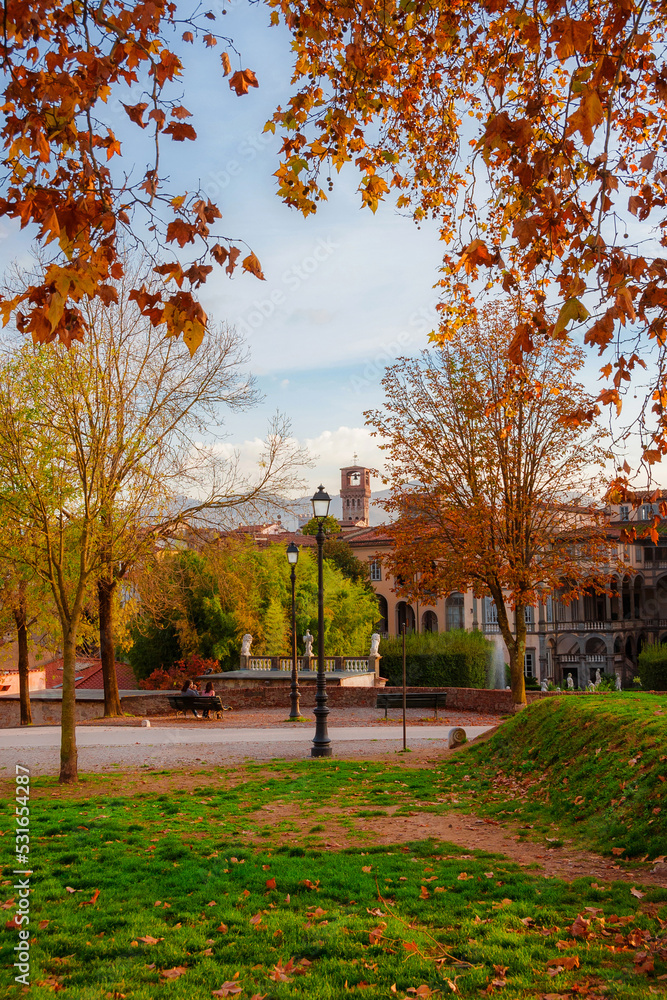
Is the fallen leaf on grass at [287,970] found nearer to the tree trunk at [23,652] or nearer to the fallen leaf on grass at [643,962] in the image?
the fallen leaf on grass at [643,962]

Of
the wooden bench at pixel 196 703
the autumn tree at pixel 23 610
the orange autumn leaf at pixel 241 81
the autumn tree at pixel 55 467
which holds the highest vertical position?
the orange autumn leaf at pixel 241 81

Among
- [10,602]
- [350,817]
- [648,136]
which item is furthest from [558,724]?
[10,602]

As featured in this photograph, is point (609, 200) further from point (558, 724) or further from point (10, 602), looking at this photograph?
point (10, 602)

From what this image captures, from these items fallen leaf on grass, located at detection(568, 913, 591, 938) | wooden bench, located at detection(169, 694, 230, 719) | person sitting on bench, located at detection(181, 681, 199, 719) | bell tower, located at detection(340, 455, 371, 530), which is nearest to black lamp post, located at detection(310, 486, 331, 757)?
wooden bench, located at detection(169, 694, 230, 719)

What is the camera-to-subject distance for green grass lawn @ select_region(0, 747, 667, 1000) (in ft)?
13.8

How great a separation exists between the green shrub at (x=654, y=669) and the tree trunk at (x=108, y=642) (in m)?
23.8

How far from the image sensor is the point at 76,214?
12.6ft

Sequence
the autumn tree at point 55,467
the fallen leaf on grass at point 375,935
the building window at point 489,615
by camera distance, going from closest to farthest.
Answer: the fallen leaf on grass at point 375,935, the autumn tree at point 55,467, the building window at point 489,615

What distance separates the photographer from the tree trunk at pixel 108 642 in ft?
75.1

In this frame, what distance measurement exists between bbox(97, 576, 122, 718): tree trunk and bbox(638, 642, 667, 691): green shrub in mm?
23846

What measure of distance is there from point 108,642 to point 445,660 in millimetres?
19465

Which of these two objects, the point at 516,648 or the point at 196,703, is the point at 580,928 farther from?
the point at 196,703

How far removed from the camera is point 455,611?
64.8 meters

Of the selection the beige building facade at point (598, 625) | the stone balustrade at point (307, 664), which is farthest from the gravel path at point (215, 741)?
the beige building facade at point (598, 625)
